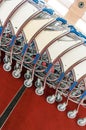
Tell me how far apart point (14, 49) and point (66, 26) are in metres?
0.61

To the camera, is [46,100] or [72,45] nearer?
[72,45]

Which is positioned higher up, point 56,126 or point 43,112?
point 43,112

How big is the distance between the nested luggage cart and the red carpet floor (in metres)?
0.04

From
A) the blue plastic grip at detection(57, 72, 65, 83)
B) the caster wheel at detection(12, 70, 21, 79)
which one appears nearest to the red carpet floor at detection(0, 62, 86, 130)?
the caster wheel at detection(12, 70, 21, 79)

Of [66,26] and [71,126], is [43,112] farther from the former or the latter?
[66,26]

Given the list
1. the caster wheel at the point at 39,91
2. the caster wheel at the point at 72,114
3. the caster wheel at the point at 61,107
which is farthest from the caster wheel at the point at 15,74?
the caster wheel at the point at 72,114

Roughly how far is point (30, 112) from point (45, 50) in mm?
521

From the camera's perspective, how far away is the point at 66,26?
5.56 ft

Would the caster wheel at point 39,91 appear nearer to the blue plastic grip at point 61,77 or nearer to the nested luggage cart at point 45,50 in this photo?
the nested luggage cart at point 45,50

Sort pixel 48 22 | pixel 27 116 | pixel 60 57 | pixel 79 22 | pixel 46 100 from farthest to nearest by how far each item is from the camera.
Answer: pixel 79 22 < pixel 46 100 < pixel 27 116 < pixel 60 57 < pixel 48 22

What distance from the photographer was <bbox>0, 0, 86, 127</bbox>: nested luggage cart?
1.67m

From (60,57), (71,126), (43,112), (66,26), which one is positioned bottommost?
(71,126)

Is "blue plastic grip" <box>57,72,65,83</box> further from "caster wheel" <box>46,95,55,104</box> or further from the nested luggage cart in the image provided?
"caster wheel" <box>46,95,55,104</box>

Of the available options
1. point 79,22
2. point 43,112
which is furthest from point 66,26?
point 79,22
